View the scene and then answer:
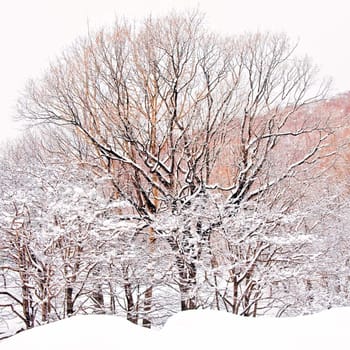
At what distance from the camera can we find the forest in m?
6.14

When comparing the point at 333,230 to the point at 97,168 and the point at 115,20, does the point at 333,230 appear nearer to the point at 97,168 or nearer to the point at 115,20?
the point at 97,168

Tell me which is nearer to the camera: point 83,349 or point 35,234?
point 83,349

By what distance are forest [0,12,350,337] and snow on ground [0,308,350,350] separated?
9.67 feet

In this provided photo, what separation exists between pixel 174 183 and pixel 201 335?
569 centimetres

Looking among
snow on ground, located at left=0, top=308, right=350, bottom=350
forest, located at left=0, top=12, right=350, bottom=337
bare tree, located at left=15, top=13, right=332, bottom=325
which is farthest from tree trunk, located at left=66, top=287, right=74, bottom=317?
snow on ground, located at left=0, top=308, right=350, bottom=350

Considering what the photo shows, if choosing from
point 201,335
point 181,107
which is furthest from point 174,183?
point 201,335

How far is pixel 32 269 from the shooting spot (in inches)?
224

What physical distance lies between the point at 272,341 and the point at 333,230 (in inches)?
304

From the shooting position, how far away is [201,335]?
2.71 metres

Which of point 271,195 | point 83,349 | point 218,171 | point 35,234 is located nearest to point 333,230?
point 271,195

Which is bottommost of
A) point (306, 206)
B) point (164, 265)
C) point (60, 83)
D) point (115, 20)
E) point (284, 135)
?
point (164, 265)

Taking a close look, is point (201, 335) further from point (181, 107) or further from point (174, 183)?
point (181, 107)

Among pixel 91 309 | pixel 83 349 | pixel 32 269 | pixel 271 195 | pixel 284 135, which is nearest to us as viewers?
pixel 83 349

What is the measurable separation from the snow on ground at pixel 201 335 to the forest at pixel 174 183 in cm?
295
